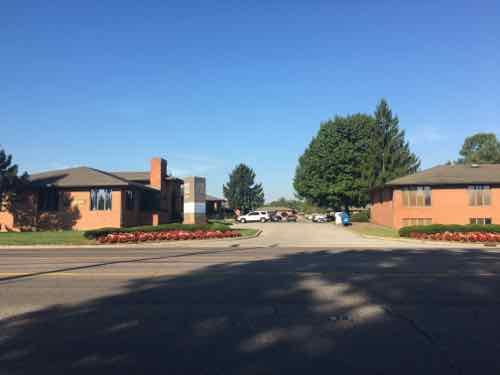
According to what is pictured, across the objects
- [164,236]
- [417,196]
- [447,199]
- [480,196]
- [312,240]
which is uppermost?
[417,196]

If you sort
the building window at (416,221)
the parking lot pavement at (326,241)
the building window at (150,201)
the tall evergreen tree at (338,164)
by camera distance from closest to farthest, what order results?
the parking lot pavement at (326,241) → the building window at (416,221) → the building window at (150,201) → the tall evergreen tree at (338,164)

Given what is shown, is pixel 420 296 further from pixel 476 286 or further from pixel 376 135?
pixel 376 135

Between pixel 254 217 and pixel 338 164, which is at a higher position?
pixel 338 164

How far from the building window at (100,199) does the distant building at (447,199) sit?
24.8m

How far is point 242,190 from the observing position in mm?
92188

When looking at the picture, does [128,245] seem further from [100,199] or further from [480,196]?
[480,196]

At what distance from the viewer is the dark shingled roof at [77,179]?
33062 mm

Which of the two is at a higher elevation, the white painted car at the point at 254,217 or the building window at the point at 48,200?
the building window at the point at 48,200

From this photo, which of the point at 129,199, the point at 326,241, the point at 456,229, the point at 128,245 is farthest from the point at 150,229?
the point at 456,229

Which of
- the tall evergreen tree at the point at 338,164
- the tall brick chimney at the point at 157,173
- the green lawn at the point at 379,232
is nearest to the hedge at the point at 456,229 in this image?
the green lawn at the point at 379,232

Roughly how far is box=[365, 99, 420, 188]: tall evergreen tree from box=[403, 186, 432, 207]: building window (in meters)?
21.0

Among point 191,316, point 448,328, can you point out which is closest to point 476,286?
point 448,328

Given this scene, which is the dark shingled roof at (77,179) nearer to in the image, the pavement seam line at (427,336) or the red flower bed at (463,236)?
the red flower bed at (463,236)

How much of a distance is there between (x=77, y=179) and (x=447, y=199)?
32.8m
